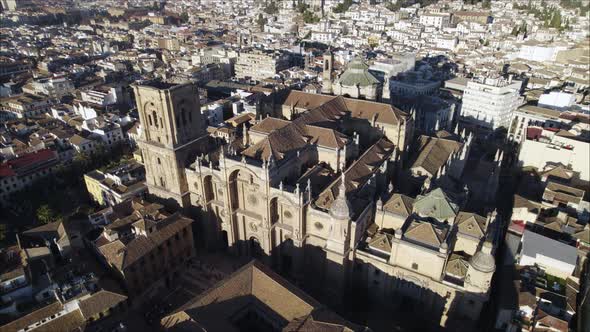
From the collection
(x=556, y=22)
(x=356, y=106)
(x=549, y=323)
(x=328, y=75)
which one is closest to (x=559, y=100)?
(x=328, y=75)

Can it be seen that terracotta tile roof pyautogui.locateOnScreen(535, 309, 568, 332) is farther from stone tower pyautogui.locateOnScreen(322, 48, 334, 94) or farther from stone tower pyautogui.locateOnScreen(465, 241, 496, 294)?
stone tower pyautogui.locateOnScreen(322, 48, 334, 94)

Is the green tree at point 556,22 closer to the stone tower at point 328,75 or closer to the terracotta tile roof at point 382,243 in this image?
the stone tower at point 328,75

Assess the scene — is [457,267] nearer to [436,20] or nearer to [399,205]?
[399,205]

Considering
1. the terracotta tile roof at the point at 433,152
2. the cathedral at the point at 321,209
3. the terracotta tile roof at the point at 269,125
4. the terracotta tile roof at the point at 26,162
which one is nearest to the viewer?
the cathedral at the point at 321,209

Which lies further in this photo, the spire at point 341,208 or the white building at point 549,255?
the white building at point 549,255

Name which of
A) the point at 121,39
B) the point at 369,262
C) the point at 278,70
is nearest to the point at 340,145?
the point at 369,262

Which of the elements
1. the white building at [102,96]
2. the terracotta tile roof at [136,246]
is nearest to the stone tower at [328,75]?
the terracotta tile roof at [136,246]
